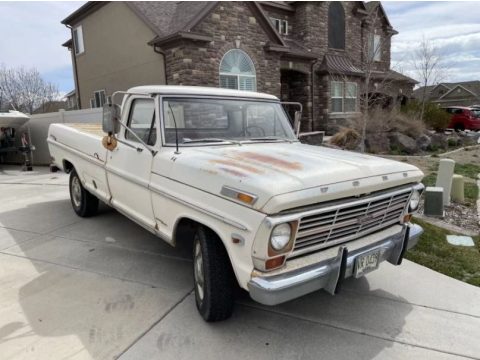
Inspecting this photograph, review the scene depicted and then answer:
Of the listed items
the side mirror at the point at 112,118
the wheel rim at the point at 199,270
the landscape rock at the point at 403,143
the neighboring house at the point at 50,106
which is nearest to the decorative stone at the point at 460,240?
the wheel rim at the point at 199,270

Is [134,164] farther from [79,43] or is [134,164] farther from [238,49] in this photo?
[79,43]

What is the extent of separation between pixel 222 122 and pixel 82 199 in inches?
125

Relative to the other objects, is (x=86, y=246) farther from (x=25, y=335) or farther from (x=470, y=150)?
(x=470, y=150)

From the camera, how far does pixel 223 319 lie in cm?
313

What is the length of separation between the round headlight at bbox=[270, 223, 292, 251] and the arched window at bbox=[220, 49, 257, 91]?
12.4 metres

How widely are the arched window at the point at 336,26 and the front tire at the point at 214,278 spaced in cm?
1966

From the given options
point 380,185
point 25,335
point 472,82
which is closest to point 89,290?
point 25,335

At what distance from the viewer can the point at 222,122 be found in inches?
160

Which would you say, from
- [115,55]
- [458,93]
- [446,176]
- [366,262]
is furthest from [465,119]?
[458,93]

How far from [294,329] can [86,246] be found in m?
3.07

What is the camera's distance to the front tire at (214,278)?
9.66ft

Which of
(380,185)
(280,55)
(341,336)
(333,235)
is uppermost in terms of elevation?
(280,55)

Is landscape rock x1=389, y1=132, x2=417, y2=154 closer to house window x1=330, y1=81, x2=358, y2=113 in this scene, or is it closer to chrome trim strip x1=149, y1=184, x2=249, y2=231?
house window x1=330, y1=81, x2=358, y2=113

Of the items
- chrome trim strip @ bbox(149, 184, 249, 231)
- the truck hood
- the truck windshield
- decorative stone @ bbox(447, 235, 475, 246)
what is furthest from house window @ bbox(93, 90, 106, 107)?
decorative stone @ bbox(447, 235, 475, 246)
